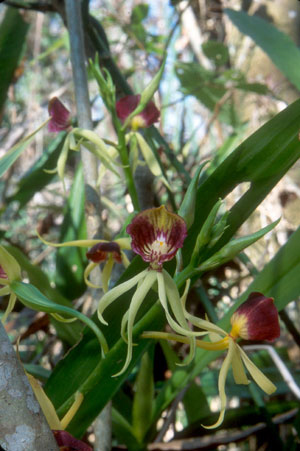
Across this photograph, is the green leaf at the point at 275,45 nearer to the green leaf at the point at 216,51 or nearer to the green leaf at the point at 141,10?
the green leaf at the point at 216,51

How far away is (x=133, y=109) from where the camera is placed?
0.62 meters

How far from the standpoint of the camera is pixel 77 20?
70 centimetres

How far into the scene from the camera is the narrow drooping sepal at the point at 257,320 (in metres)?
0.37

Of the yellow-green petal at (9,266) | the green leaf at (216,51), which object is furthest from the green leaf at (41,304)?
the green leaf at (216,51)

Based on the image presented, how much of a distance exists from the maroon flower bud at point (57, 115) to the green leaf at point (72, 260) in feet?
0.74

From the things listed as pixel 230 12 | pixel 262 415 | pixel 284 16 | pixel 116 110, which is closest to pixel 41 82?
pixel 284 16

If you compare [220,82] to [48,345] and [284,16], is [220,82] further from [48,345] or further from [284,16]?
[48,345]

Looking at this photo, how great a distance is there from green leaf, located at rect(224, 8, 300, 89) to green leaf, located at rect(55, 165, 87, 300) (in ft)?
1.33

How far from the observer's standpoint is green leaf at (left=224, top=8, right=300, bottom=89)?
0.81m

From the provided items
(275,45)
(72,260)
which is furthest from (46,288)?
(275,45)

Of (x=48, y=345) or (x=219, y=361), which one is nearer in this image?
(x=48, y=345)

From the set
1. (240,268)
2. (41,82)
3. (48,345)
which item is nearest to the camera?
(48,345)

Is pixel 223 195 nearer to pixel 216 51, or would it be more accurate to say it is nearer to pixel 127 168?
pixel 127 168

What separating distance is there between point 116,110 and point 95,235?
0.55ft
